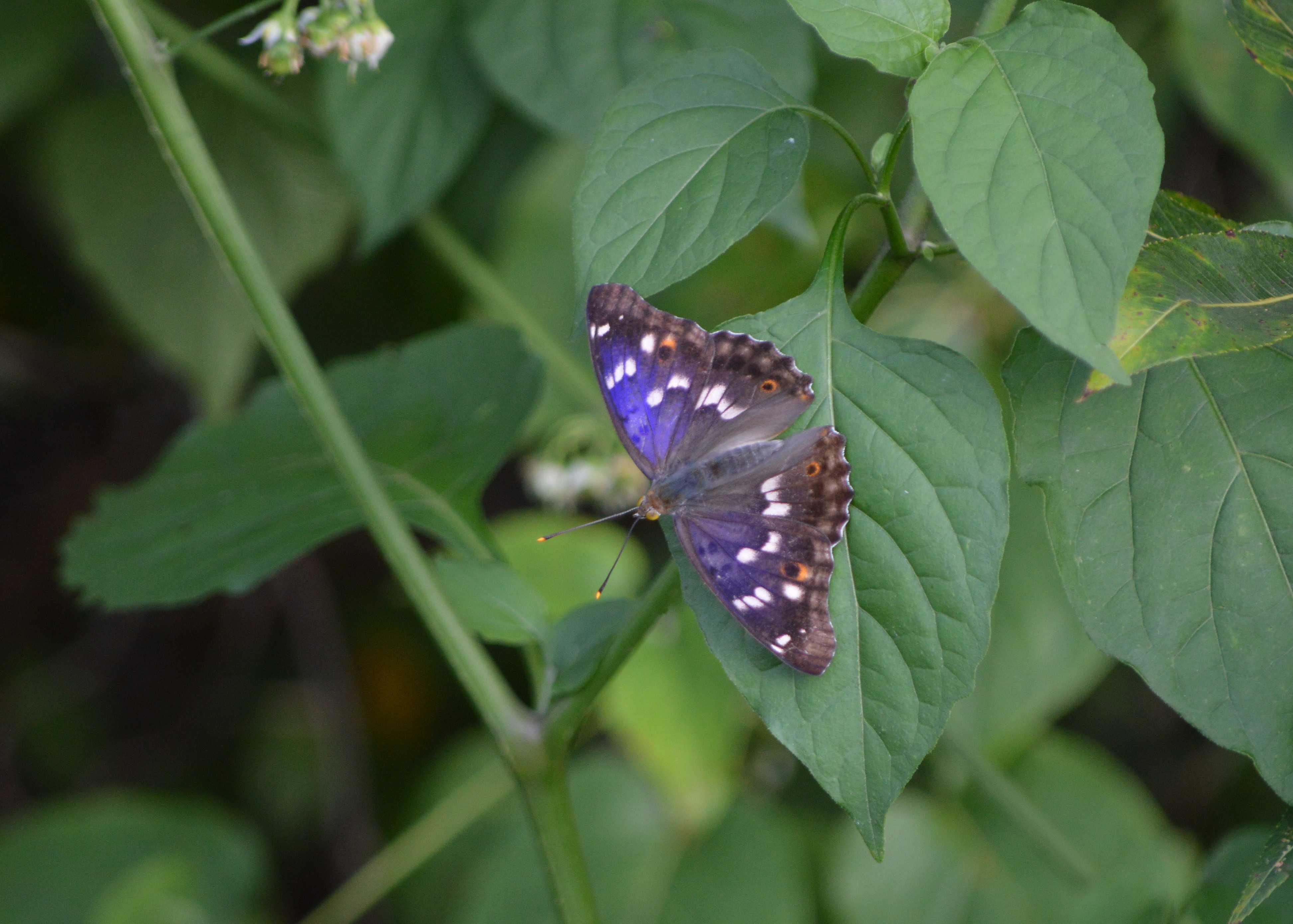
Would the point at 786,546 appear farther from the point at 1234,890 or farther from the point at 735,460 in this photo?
the point at 1234,890

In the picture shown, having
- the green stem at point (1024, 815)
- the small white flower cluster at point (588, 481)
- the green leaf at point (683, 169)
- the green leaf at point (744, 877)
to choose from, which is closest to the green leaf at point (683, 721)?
the green leaf at point (744, 877)

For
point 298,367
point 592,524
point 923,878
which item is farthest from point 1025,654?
point 298,367

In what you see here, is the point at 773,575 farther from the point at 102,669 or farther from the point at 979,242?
the point at 102,669

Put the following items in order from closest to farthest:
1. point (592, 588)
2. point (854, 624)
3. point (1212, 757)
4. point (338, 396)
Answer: point (854, 624) < point (338, 396) < point (592, 588) < point (1212, 757)

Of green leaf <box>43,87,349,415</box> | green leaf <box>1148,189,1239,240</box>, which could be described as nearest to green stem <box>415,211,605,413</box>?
green leaf <box>43,87,349,415</box>

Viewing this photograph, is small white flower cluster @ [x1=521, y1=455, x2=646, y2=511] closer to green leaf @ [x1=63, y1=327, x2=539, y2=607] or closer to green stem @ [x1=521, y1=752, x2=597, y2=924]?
green leaf @ [x1=63, y1=327, x2=539, y2=607]

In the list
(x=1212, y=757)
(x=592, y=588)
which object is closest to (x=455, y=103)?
(x=592, y=588)

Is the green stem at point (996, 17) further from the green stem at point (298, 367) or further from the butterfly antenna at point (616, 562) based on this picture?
the green stem at point (298, 367)

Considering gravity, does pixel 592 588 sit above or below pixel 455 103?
below
